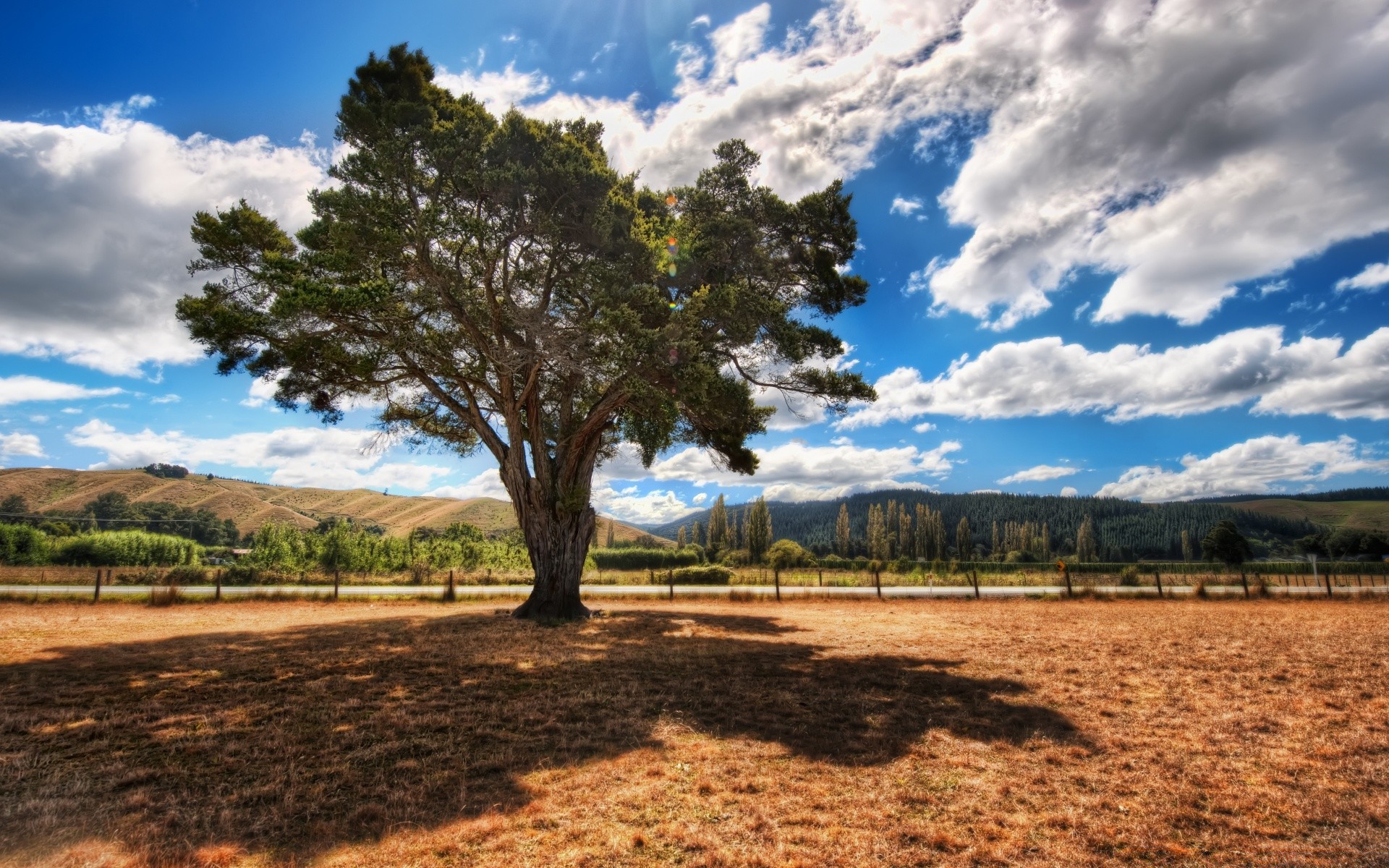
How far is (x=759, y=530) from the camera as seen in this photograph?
9200 cm

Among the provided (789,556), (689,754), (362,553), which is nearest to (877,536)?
(789,556)

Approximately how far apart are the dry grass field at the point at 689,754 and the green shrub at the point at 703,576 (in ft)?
83.6

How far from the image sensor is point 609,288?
46.2 feet

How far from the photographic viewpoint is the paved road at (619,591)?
24.5m

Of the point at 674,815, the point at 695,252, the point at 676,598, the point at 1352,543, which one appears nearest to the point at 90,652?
the point at 674,815

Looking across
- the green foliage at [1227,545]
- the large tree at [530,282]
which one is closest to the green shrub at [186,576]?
the large tree at [530,282]

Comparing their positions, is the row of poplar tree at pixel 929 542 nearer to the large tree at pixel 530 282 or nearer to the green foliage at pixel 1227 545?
the green foliage at pixel 1227 545

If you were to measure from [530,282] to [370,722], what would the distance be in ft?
39.2

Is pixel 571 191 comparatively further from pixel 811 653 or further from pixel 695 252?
pixel 811 653

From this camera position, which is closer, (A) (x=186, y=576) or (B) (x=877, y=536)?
(A) (x=186, y=576)

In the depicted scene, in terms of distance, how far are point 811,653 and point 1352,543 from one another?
118671 millimetres

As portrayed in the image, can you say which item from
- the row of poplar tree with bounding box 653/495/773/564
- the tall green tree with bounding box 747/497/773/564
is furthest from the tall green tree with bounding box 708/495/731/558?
the tall green tree with bounding box 747/497/773/564

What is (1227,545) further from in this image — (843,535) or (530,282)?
(530,282)

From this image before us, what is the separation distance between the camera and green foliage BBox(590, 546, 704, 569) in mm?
69000
